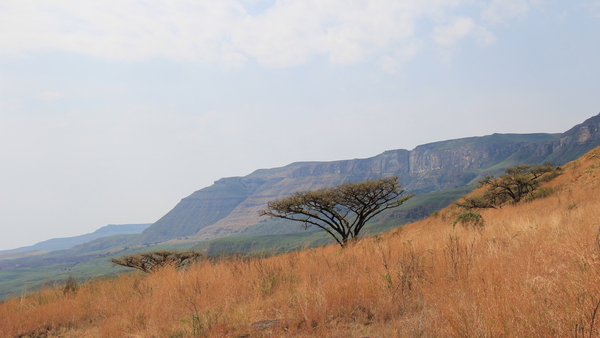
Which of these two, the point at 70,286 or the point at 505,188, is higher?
the point at 70,286

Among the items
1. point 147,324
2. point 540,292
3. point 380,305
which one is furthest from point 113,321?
point 540,292

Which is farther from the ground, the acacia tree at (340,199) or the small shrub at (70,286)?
the acacia tree at (340,199)

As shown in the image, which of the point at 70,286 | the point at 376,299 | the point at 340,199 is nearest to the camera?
the point at 376,299

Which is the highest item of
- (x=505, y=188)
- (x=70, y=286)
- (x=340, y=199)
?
(x=340, y=199)

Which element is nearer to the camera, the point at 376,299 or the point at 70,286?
the point at 376,299

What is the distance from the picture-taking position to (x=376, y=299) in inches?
219

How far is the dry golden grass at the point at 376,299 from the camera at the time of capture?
3635 mm

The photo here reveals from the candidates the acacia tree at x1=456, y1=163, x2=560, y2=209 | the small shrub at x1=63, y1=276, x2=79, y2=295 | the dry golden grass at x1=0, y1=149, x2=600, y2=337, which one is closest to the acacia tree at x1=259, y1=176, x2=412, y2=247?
the acacia tree at x1=456, y1=163, x2=560, y2=209

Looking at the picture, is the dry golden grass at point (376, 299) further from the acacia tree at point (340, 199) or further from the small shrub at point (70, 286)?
the acacia tree at point (340, 199)

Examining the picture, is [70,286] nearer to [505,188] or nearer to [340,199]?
[340,199]

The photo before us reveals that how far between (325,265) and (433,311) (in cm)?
431

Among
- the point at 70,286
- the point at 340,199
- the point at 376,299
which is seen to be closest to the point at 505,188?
the point at 340,199

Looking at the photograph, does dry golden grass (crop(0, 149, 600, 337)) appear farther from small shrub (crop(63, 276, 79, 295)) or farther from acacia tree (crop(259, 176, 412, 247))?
acacia tree (crop(259, 176, 412, 247))

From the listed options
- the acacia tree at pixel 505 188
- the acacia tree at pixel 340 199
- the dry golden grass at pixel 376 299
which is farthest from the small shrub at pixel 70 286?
the acacia tree at pixel 505 188
